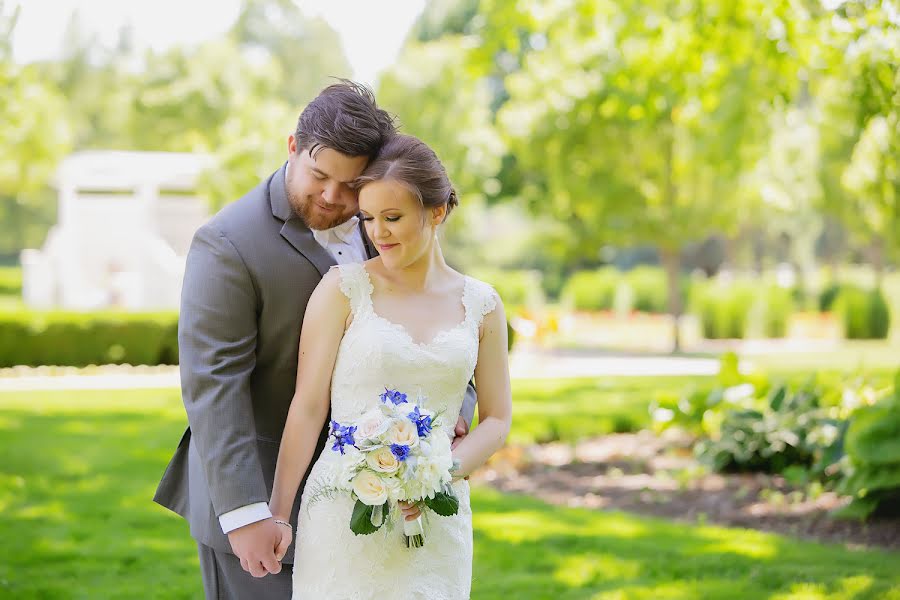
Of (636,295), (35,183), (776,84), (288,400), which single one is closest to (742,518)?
(776,84)

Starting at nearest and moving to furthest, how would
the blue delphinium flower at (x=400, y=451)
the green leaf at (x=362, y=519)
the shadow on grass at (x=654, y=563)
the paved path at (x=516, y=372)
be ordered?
the blue delphinium flower at (x=400, y=451)
the green leaf at (x=362, y=519)
the shadow on grass at (x=654, y=563)
the paved path at (x=516, y=372)

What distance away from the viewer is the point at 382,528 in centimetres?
286

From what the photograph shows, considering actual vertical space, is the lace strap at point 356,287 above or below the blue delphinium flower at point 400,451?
above

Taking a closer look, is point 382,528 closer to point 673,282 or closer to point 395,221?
point 395,221

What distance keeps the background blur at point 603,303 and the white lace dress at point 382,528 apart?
33.0 inches

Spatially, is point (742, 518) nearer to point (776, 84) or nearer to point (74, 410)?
point (776, 84)

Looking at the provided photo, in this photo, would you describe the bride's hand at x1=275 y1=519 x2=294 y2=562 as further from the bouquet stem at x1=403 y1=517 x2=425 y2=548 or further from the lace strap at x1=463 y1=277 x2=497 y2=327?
the lace strap at x1=463 y1=277 x2=497 y2=327

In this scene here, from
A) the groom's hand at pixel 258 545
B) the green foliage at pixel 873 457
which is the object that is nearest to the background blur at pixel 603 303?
the green foliage at pixel 873 457

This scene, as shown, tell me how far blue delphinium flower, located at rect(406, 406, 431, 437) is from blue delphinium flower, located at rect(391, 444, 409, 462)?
73mm

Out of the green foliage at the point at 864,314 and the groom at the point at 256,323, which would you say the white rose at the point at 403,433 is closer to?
the groom at the point at 256,323

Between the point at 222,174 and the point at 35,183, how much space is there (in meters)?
13.3

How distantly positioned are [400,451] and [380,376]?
365 millimetres

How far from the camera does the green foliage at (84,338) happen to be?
683 inches

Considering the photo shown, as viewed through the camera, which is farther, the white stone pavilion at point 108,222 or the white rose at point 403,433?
the white stone pavilion at point 108,222
